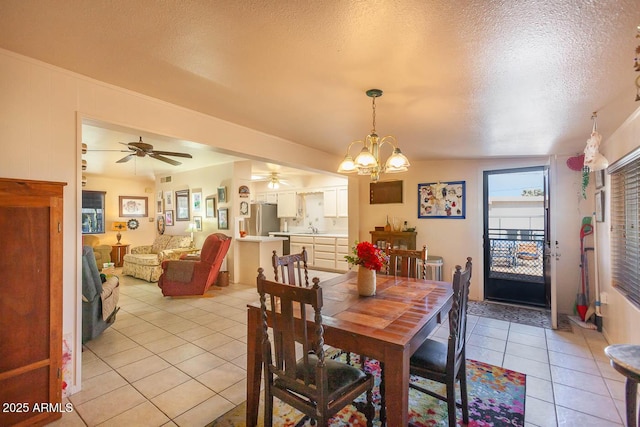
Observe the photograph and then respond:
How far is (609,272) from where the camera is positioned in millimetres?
3043

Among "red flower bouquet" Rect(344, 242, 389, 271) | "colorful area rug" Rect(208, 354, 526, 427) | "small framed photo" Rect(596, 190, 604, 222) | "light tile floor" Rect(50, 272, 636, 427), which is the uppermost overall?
"small framed photo" Rect(596, 190, 604, 222)

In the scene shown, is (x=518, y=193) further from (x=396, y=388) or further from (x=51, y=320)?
(x=51, y=320)

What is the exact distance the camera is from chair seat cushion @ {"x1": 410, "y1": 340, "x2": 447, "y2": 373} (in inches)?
70.2

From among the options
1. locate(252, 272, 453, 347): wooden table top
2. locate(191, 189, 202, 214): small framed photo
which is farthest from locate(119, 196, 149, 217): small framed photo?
locate(252, 272, 453, 347): wooden table top

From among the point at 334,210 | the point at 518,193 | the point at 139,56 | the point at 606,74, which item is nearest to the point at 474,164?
the point at 518,193

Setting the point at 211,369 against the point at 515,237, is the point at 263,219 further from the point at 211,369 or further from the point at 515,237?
the point at 515,237

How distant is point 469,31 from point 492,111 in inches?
50.8

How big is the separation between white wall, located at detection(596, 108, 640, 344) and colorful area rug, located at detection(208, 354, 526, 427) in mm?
995

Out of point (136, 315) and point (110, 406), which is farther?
point (136, 315)

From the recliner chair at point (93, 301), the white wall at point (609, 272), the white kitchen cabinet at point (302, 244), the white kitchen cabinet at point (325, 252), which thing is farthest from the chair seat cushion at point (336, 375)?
the white kitchen cabinet at point (302, 244)

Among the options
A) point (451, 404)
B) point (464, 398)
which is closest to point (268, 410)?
point (451, 404)

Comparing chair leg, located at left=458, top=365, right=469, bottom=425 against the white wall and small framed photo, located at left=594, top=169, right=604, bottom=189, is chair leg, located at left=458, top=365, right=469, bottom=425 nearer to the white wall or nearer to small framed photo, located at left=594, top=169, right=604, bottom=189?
the white wall

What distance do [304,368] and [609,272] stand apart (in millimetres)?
3410

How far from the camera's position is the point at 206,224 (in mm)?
6477
